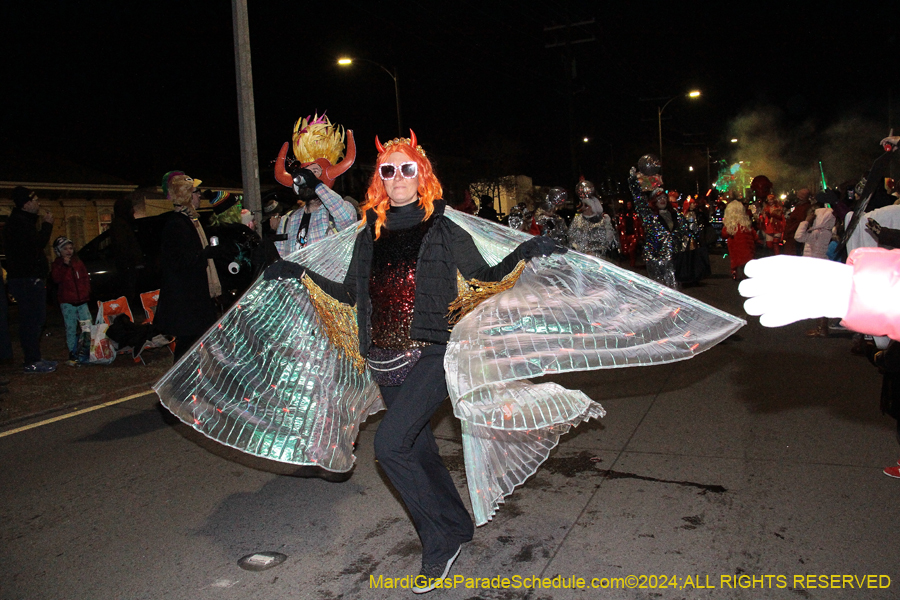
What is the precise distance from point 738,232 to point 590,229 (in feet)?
16.0

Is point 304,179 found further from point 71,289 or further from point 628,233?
point 628,233

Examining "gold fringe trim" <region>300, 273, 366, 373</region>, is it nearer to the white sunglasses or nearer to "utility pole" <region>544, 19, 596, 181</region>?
the white sunglasses

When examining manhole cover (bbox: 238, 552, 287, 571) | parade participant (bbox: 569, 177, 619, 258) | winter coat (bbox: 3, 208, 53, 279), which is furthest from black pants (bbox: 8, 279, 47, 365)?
parade participant (bbox: 569, 177, 619, 258)

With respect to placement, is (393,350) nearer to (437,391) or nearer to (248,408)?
(437,391)

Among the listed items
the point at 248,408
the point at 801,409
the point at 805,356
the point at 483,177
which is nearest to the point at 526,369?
the point at 248,408

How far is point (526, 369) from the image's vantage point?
3039 mm

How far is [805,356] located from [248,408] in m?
6.33

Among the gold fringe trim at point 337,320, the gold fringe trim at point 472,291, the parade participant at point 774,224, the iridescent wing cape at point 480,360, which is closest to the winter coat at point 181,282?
the iridescent wing cape at point 480,360

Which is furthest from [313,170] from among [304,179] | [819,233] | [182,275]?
[819,233]

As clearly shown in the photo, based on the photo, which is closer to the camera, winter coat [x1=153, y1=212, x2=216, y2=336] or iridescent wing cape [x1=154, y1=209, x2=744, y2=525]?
iridescent wing cape [x1=154, y1=209, x2=744, y2=525]

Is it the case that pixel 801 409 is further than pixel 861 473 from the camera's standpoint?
Yes

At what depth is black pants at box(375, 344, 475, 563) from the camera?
306 centimetres

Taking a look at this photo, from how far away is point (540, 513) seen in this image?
3.92 meters

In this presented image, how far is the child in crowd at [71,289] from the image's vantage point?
8.94 m
